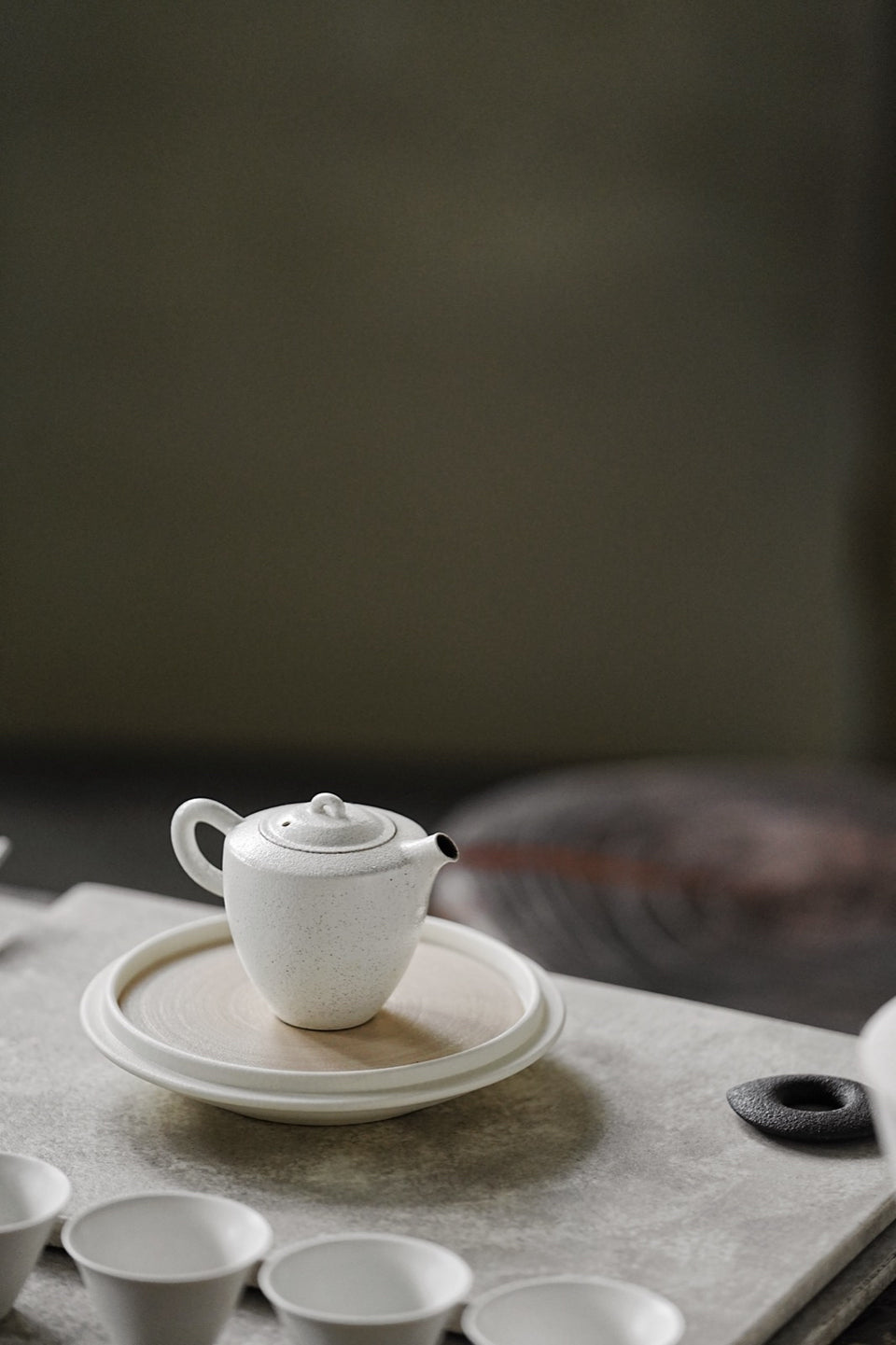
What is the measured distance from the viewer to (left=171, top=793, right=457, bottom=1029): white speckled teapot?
0.94 meters

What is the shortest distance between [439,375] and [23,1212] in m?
3.14

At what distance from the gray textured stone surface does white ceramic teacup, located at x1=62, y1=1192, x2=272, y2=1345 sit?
0.07m

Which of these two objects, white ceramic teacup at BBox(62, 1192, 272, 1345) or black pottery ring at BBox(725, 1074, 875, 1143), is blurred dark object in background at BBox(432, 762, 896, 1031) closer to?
black pottery ring at BBox(725, 1074, 875, 1143)

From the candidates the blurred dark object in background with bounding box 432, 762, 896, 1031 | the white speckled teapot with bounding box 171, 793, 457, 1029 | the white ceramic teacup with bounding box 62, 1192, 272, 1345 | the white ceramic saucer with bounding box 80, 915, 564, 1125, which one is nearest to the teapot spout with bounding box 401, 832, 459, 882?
the white speckled teapot with bounding box 171, 793, 457, 1029

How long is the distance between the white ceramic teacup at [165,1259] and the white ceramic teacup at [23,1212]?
2 centimetres

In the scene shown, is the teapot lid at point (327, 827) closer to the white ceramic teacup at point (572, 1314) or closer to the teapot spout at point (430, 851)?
the teapot spout at point (430, 851)

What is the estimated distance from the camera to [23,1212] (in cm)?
80

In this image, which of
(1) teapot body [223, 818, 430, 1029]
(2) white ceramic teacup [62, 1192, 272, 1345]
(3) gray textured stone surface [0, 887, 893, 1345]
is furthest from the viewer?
(1) teapot body [223, 818, 430, 1029]

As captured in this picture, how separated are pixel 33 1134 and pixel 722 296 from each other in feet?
10.2

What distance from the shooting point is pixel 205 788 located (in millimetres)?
3641

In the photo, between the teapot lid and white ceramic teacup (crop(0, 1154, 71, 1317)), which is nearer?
white ceramic teacup (crop(0, 1154, 71, 1317))

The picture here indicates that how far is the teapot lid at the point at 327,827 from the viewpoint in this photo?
95cm

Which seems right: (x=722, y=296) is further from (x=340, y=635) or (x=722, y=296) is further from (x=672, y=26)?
(x=340, y=635)

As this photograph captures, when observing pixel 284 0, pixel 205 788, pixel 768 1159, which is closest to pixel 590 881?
pixel 768 1159
